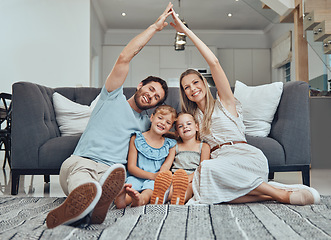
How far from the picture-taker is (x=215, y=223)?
126 centimetres

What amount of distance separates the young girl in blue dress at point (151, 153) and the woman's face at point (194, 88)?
17 centimetres

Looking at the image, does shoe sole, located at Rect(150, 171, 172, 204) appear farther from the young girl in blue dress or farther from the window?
the window

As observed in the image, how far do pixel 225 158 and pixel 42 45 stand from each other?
4457mm

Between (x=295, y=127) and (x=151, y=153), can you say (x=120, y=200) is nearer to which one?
(x=151, y=153)

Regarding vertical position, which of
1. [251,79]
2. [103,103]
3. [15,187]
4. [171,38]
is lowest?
[15,187]

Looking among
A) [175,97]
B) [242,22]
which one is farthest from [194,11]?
[175,97]

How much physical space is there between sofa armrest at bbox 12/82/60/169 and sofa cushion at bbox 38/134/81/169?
4 cm

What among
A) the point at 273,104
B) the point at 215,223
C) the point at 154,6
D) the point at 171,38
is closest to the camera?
the point at 215,223

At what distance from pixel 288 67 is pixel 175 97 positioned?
5312 millimetres

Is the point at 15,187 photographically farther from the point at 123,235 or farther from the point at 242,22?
the point at 242,22

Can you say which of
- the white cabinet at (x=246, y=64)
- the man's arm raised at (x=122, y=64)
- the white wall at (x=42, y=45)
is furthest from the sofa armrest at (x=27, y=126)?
the white cabinet at (x=246, y=64)

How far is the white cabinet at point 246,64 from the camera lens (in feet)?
26.1

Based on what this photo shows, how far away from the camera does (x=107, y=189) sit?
1270 millimetres

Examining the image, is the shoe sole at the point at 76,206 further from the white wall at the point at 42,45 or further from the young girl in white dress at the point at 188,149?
the white wall at the point at 42,45
